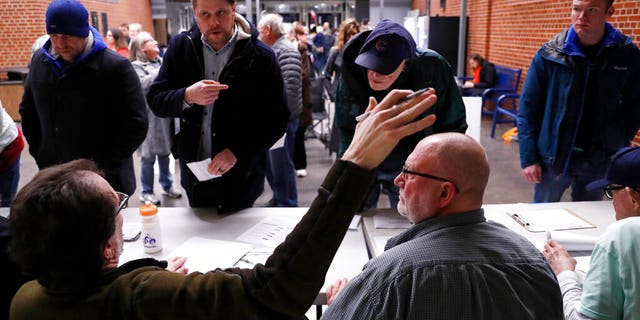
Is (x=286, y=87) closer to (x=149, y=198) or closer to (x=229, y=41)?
(x=149, y=198)

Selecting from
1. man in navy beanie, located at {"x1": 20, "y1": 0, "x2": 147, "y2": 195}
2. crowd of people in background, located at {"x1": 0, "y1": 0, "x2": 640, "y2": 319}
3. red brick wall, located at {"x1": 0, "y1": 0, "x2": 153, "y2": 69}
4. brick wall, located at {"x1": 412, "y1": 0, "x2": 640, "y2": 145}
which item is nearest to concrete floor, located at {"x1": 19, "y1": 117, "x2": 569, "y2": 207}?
crowd of people in background, located at {"x1": 0, "y1": 0, "x2": 640, "y2": 319}

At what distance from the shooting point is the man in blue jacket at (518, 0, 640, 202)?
252cm

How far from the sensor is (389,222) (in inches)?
80.4

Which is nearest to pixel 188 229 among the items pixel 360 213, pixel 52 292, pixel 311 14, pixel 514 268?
pixel 360 213

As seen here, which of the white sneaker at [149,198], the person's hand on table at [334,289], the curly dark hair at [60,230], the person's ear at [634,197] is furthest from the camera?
the white sneaker at [149,198]

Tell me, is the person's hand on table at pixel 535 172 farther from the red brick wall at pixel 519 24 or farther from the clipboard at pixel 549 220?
the red brick wall at pixel 519 24

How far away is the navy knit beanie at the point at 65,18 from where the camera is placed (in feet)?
7.21

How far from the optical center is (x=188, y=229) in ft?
6.57

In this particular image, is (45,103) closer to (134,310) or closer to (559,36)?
(134,310)

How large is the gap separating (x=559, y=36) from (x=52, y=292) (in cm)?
265

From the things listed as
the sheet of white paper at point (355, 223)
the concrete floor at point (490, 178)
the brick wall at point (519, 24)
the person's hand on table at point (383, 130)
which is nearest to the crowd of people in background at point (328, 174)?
the person's hand on table at point (383, 130)

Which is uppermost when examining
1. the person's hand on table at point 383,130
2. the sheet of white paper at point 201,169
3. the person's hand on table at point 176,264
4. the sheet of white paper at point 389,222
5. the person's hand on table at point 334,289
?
the person's hand on table at point 383,130

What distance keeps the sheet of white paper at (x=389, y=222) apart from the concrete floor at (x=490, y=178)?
94.3 inches

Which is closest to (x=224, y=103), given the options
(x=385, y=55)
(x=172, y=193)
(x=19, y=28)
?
(x=385, y=55)
